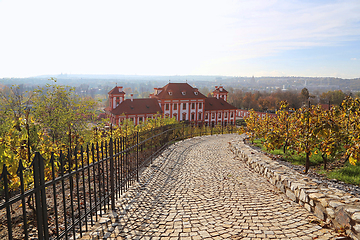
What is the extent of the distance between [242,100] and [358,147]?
9725cm

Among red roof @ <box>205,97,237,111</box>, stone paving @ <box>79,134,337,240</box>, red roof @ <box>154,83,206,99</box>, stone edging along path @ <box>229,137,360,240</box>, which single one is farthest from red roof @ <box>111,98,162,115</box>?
stone edging along path @ <box>229,137,360,240</box>

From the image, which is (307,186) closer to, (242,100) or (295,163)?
(295,163)

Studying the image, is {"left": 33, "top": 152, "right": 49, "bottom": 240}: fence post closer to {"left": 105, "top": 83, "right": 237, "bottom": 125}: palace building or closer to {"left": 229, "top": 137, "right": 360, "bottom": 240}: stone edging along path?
{"left": 229, "top": 137, "right": 360, "bottom": 240}: stone edging along path

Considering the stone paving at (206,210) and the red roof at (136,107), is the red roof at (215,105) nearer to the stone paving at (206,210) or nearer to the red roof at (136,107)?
the red roof at (136,107)

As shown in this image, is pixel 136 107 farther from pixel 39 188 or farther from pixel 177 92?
pixel 39 188

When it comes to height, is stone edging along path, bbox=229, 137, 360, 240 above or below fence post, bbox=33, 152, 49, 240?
below

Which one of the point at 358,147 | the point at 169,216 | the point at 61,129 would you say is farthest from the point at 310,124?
the point at 61,129

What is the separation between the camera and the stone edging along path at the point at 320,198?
4.02 meters

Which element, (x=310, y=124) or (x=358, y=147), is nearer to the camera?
(x=358, y=147)

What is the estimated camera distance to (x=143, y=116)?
43875 mm

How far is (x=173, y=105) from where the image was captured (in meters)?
47.9

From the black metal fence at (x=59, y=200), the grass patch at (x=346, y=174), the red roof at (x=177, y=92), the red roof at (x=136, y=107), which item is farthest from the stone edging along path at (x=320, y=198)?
the red roof at (x=177, y=92)

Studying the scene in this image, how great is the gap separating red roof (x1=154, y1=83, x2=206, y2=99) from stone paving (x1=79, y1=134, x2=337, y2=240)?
39570 millimetres

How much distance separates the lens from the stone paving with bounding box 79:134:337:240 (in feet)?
13.6
